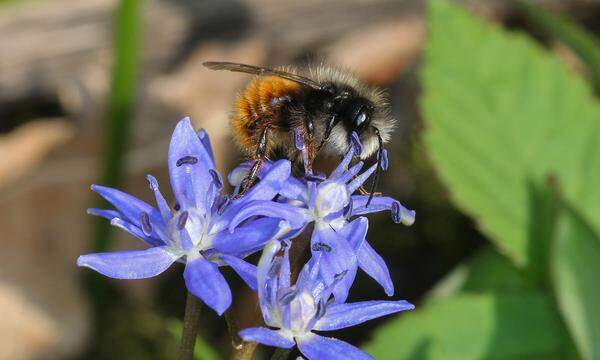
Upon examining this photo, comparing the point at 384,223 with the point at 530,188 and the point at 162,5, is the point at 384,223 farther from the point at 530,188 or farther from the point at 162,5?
the point at 162,5

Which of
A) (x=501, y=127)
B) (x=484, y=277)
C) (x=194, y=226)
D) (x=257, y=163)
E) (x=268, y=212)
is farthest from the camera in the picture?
(x=484, y=277)

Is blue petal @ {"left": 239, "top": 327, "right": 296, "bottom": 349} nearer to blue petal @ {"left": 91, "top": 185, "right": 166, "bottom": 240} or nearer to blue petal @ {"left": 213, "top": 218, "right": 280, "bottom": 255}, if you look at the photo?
blue petal @ {"left": 213, "top": 218, "right": 280, "bottom": 255}

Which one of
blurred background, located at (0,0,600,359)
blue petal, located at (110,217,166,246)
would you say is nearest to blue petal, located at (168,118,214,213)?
blue petal, located at (110,217,166,246)

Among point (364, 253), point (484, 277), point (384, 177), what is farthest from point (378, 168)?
point (384, 177)

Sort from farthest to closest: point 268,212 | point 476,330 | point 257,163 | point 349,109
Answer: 1. point 476,330
2. point 349,109
3. point 257,163
4. point 268,212

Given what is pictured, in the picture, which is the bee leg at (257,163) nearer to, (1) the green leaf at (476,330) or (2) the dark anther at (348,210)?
(2) the dark anther at (348,210)

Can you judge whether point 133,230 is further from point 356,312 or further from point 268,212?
point 356,312

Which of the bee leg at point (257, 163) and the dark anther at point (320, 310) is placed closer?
the dark anther at point (320, 310)

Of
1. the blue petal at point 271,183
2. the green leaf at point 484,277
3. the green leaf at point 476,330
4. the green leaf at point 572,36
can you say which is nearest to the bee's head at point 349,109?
the blue petal at point 271,183
